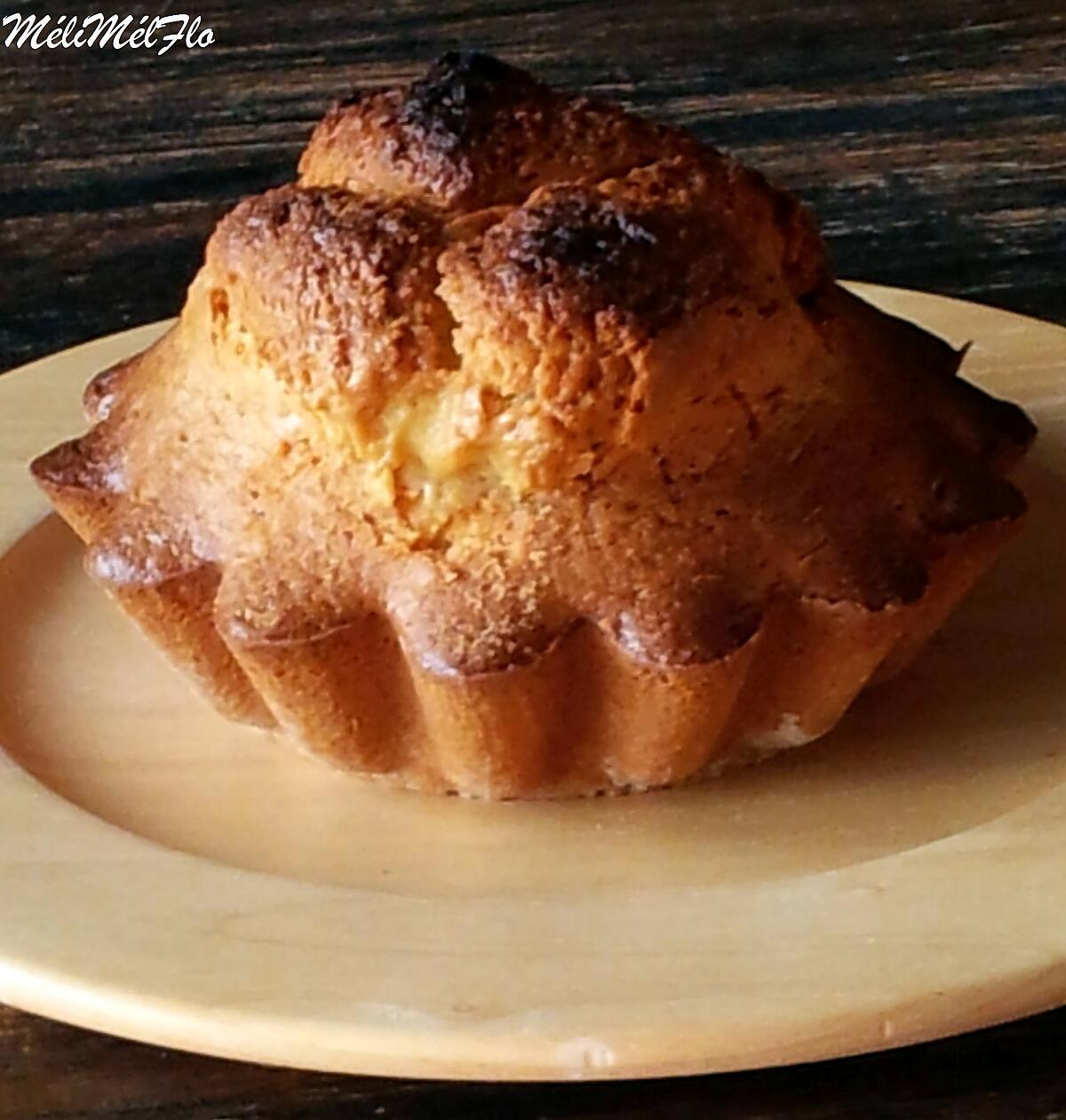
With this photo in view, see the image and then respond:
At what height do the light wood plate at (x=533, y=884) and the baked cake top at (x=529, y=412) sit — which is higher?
the baked cake top at (x=529, y=412)

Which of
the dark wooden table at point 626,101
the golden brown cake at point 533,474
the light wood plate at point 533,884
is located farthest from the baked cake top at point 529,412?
the dark wooden table at point 626,101

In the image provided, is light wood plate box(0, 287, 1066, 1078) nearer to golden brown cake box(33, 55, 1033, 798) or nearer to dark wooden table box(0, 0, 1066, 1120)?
golden brown cake box(33, 55, 1033, 798)

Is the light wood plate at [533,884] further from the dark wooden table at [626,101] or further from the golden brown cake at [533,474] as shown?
the dark wooden table at [626,101]

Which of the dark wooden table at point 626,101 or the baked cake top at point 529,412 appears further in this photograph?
the dark wooden table at point 626,101

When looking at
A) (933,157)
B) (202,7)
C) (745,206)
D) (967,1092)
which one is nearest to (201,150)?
(202,7)

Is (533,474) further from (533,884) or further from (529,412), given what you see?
(533,884)

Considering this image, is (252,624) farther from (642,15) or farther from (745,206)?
(642,15)
